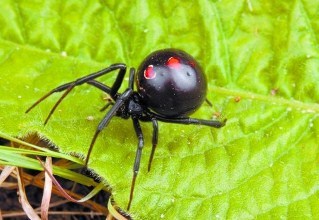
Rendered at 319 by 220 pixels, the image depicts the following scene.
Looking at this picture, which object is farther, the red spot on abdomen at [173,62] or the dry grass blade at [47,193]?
the dry grass blade at [47,193]

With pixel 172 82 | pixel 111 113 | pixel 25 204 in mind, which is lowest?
pixel 25 204

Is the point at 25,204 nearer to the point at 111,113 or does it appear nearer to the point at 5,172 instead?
the point at 5,172

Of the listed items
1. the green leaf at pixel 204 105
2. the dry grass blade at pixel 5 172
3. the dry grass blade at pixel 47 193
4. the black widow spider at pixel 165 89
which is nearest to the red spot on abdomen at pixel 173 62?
the black widow spider at pixel 165 89

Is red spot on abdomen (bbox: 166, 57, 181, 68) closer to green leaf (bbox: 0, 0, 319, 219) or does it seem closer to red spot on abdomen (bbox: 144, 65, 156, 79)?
red spot on abdomen (bbox: 144, 65, 156, 79)

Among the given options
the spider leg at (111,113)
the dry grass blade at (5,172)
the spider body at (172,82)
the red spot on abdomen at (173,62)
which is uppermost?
A: the red spot on abdomen at (173,62)

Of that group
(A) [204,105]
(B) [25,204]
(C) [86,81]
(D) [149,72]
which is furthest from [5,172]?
(A) [204,105]

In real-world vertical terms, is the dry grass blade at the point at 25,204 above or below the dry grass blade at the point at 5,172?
below

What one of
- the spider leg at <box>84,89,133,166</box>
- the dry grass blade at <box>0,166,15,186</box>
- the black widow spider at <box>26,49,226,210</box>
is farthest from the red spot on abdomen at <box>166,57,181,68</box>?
the dry grass blade at <box>0,166,15,186</box>

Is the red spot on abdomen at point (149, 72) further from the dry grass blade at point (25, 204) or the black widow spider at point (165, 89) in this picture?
the dry grass blade at point (25, 204)

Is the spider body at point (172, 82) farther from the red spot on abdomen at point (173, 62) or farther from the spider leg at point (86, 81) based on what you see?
the spider leg at point (86, 81)
